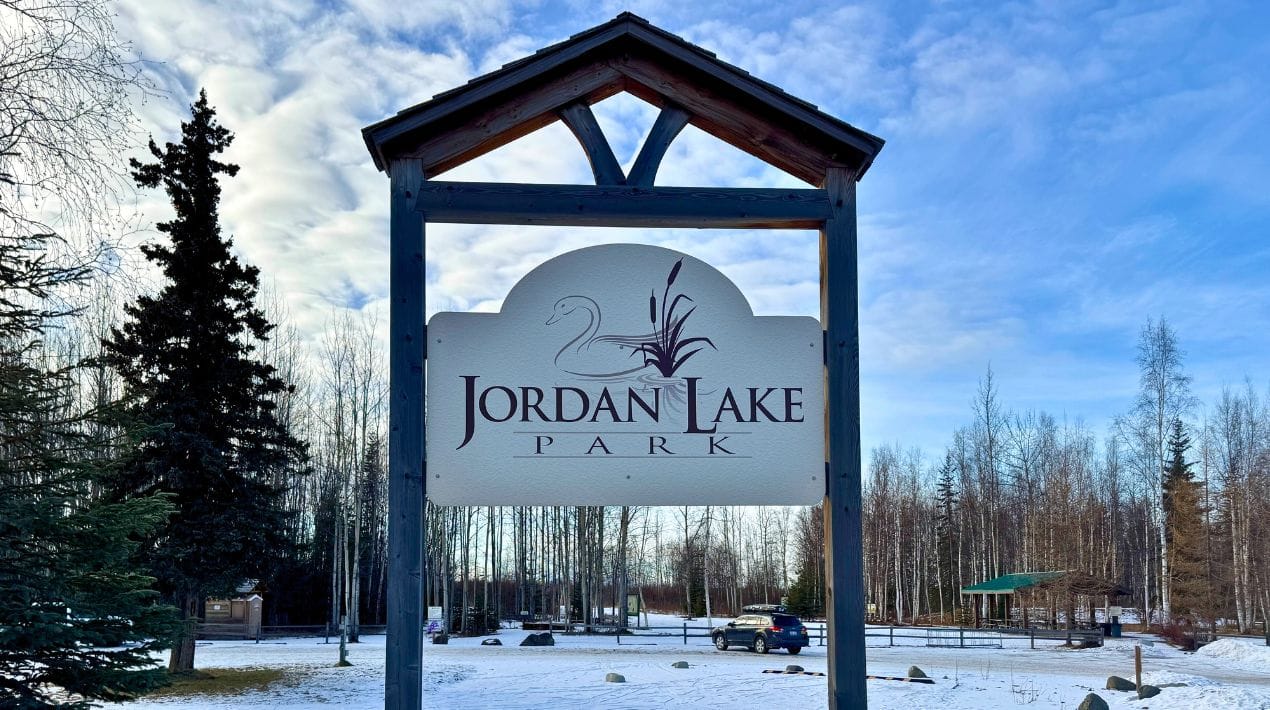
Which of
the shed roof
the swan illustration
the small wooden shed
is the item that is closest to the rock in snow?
the swan illustration

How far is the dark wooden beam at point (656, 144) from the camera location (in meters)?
5.18

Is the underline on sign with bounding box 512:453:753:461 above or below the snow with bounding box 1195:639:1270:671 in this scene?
above

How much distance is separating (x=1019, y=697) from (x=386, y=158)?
1441cm

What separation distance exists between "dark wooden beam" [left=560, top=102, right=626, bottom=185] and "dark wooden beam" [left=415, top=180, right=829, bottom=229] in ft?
0.29

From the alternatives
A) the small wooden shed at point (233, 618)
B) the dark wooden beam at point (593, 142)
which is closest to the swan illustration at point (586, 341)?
the dark wooden beam at point (593, 142)

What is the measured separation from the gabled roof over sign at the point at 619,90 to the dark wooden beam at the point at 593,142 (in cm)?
6

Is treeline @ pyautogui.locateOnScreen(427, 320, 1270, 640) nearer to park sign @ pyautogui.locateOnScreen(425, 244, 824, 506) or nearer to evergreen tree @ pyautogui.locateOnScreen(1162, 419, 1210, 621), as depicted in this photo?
evergreen tree @ pyautogui.locateOnScreen(1162, 419, 1210, 621)

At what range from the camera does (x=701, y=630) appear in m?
37.6

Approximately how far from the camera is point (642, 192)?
16.8 ft

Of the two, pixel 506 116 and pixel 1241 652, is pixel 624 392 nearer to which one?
pixel 506 116

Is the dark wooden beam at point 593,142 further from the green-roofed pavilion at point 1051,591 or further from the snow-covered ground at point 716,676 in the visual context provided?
the green-roofed pavilion at point 1051,591

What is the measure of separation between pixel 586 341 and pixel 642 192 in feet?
2.96

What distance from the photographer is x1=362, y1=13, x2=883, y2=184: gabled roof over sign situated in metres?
5.08

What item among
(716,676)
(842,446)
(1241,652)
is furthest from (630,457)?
(1241,652)
